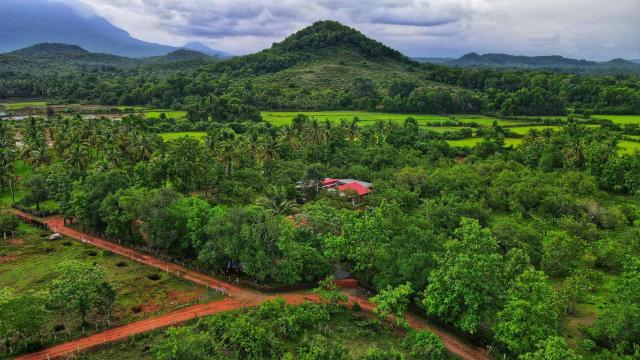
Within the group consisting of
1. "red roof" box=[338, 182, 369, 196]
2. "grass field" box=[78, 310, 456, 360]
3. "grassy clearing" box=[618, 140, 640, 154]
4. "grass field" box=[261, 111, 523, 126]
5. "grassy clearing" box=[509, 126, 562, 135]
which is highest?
"grass field" box=[261, 111, 523, 126]

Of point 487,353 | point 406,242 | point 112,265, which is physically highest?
point 406,242

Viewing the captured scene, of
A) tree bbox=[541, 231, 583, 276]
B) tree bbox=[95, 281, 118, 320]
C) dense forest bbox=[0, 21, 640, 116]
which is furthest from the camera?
dense forest bbox=[0, 21, 640, 116]

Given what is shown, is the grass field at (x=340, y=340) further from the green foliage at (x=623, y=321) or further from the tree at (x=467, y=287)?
the green foliage at (x=623, y=321)

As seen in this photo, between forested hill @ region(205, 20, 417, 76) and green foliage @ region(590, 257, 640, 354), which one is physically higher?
forested hill @ region(205, 20, 417, 76)

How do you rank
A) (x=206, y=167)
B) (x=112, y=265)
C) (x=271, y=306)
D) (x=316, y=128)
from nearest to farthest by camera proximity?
(x=271, y=306), (x=112, y=265), (x=206, y=167), (x=316, y=128)

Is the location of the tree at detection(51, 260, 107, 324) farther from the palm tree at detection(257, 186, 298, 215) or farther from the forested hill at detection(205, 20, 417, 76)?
the forested hill at detection(205, 20, 417, 76)

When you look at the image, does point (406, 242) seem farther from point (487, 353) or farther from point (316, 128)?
point (316, 128)

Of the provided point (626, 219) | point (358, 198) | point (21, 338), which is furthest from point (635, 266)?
point (21, 338)

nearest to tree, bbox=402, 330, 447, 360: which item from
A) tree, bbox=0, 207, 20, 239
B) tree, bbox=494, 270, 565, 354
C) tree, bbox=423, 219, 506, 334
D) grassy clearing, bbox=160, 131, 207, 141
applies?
tree, bbox=423, 219, 506, 334
